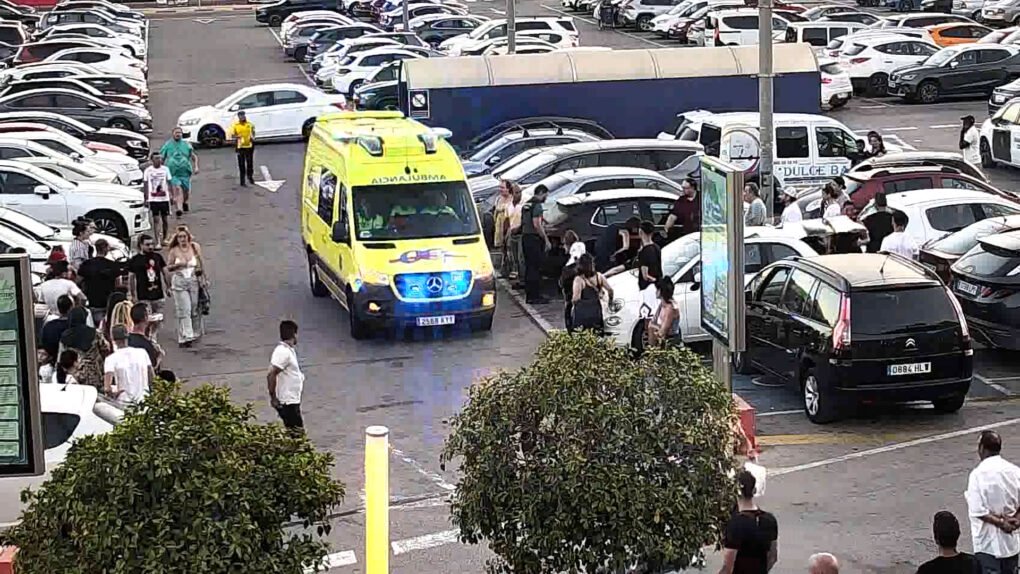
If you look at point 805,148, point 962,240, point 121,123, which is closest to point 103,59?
point 121,123

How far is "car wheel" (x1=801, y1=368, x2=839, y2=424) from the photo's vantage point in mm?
16219

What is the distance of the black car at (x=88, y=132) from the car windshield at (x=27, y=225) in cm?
958

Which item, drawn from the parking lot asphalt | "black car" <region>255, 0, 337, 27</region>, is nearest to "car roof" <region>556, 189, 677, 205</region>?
the parking lot asphalt

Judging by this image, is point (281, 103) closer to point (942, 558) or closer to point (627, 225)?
point (627, 225)

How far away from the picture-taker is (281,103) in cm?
3706

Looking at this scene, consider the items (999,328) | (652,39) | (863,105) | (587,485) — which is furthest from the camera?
(652,39)

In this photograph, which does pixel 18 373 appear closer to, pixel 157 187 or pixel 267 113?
Result: pixel 157 187

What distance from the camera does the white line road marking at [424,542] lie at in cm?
1335

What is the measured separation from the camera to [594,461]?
9.30 metres

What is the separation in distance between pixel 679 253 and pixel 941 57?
2257 centimetres

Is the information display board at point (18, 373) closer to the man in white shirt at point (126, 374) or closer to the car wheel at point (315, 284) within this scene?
the man in white shirt at point (126, 374)

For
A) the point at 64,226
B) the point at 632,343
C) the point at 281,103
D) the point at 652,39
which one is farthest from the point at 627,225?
the point at 652,39

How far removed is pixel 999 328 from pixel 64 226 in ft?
47.1

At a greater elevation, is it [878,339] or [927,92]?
[878,339]
